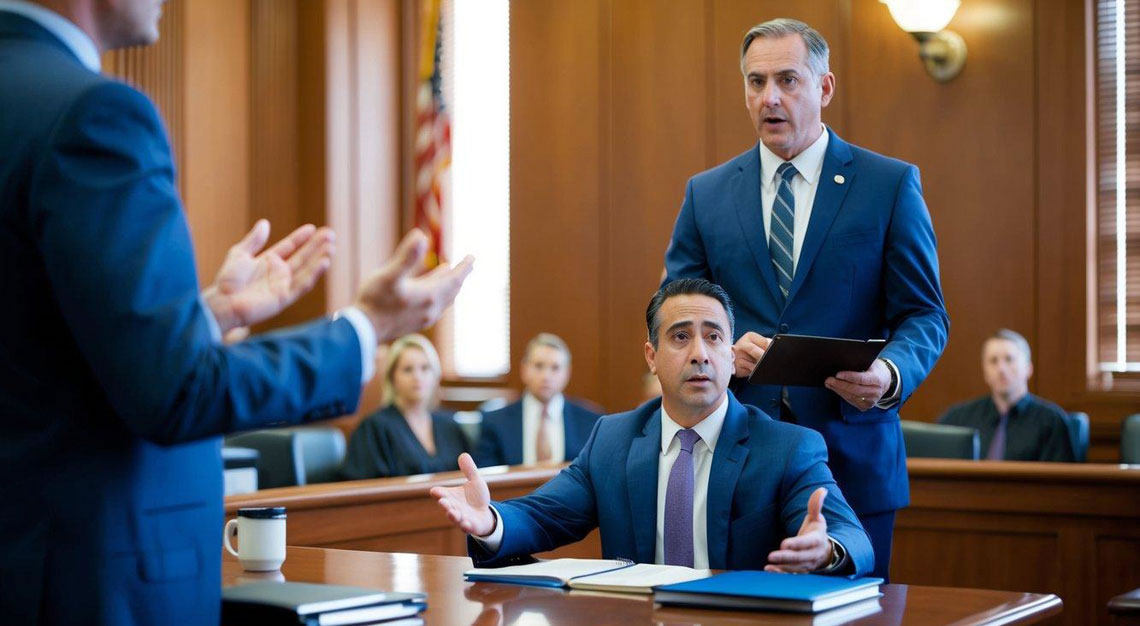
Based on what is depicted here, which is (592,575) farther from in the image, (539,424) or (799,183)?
(539,424)

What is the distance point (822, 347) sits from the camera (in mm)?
2559

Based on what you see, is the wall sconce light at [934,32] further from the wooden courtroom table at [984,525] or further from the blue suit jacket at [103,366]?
the blue suit jacket at [103,366]

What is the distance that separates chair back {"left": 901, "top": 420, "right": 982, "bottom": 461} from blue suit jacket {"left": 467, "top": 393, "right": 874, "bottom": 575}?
2762 millimetres

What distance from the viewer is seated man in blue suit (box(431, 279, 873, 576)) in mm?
2658

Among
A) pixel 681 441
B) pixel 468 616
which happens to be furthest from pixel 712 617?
pixel 681 441

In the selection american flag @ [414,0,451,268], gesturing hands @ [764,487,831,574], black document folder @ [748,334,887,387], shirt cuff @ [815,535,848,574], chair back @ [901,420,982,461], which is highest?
american flag @ [414,0,451,268]

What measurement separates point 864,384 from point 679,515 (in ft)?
1.52

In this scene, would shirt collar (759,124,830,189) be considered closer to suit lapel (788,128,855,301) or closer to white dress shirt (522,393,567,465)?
suit lapel (788,128,855,301)

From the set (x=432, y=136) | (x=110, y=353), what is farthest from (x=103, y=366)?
(x=432, y=136)

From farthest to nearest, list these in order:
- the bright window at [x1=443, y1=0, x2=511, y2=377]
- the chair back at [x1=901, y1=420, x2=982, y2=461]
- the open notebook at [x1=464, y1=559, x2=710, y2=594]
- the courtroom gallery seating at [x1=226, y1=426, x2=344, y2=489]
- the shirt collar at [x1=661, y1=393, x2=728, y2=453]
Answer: the bright window at [x1=443, y1=0, x2=511, y2=377]
the chair back at [x1=901, y1=420, x2=982, y2=461]
the courtroom gallery seating at [x1=226, y1=426, x2=344, y2=489]
the shirt collar at [x1=661, y1=393, x2=728, y2=453]
the open notebook at [x1=464, y1=559, x2=710, y2=594]

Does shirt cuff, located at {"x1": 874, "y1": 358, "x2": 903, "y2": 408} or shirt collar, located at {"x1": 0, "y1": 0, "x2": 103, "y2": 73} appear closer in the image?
shirt collar, located at {"x1": 0, "y1": 0, "x2": 103, "y2": 73}

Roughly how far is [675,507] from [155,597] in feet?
4.88

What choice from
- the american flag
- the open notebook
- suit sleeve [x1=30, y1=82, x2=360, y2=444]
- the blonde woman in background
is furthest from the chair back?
suit sleeve [x1=30, y1=82, x2=360, y2=444]

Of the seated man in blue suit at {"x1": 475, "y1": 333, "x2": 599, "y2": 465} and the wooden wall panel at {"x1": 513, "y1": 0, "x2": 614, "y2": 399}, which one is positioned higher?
the wooden wall panel at {"x1": 513, "y1": 0, "x2": 614, "y2": 399}
